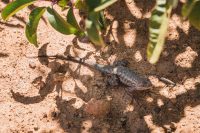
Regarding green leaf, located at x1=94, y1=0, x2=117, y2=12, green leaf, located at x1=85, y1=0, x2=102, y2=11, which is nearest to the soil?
green leaf, located at x1=85, y1=0, x2=102, y2=11

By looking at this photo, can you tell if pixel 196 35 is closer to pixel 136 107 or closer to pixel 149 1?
pixel 149 1

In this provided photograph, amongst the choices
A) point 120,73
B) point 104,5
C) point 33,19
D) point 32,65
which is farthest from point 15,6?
point 120,73

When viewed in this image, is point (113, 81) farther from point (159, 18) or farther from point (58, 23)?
point (159, 18)

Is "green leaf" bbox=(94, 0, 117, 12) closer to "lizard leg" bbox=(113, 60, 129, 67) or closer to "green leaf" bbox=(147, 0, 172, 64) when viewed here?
"green leaf" bbox=(147, 0, 172, 64)

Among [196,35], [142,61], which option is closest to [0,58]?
[142,61]

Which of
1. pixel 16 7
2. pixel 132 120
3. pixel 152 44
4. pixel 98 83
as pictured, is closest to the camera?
pixel 152 44
